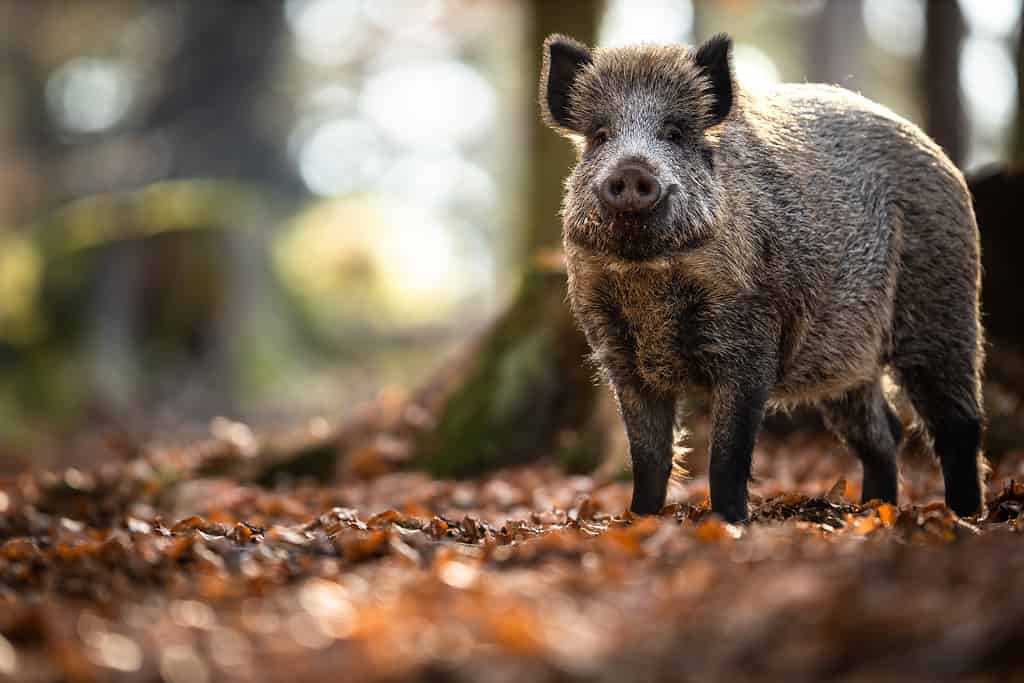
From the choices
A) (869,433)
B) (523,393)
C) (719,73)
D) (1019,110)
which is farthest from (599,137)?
(1019,110)

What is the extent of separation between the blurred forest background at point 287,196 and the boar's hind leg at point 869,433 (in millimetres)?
1742

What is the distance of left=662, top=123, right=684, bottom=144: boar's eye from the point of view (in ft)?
17.1

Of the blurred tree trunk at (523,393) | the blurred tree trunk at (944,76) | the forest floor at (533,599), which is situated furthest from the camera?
the blurred tree trunk at (944,76)

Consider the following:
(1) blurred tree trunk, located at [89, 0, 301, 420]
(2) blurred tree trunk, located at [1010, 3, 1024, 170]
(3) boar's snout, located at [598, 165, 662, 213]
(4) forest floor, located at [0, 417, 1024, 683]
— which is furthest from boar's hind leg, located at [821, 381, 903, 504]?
(1) blurred tree trunk, located at [89, 0, 301, 420]

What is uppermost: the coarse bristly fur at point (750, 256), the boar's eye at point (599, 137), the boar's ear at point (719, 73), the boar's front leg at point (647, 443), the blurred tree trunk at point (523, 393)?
the boar's ear at point (719, 73)

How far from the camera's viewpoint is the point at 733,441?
5086 millimetres

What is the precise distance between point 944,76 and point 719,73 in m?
6.46

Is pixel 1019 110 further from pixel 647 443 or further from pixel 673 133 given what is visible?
pixel 647 443

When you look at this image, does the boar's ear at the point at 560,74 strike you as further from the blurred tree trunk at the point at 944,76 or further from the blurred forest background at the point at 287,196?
the blurred tree trunk at the point at 944,76

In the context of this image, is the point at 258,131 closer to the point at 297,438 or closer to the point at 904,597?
the point at 297,438

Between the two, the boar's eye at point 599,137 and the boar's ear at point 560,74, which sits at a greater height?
the boar's ear at point 560,74

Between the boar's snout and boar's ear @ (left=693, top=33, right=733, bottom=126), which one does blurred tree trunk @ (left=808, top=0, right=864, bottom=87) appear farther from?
the boar's snout

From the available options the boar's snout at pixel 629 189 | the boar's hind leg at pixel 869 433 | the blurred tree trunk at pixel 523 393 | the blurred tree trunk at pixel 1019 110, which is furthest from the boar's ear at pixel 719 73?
the blurred tree trunk at pixel 1019 110

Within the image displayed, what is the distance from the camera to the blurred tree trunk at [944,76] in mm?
10898
